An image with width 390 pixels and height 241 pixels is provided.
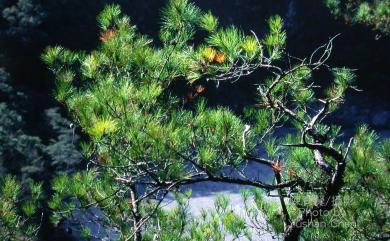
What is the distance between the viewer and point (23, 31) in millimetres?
7664

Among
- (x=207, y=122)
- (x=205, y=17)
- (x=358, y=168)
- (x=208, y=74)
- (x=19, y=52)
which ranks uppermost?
(x=19, y=52)

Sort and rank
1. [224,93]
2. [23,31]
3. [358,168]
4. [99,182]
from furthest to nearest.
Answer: [224,93]
[23,31]
[99,182]
[358,168]

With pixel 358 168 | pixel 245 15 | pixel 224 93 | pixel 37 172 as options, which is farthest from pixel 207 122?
pixel 245 15

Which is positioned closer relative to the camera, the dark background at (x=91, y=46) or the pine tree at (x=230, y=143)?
the pine tree at (x=230, y=143)

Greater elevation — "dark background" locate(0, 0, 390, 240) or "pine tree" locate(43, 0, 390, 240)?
"dark background" locate(0, 0, 390, 240)

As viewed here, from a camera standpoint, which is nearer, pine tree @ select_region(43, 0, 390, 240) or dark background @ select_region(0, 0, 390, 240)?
pine tree @ select_region(43, 0, 390, 240)

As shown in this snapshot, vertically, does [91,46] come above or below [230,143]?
above

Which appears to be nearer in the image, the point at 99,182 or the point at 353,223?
the point at 353,223

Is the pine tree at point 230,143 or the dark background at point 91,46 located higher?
the dark background at point 91,46

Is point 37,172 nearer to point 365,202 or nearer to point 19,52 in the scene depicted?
point 19,52

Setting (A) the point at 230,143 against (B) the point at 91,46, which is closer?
(A) the point at 230,143

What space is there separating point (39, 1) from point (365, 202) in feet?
24.6

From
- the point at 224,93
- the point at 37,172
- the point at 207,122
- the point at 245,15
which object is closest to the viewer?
the point at 207,122

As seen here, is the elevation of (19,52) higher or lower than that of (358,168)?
higher
